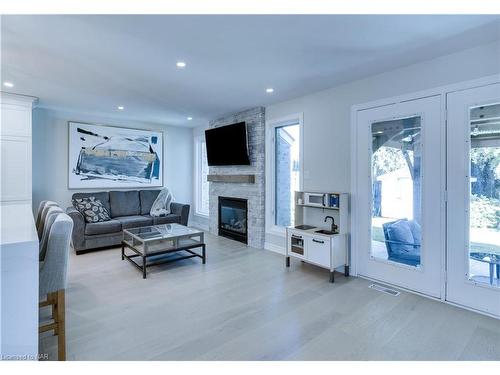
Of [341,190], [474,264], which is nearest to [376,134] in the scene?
[341,190]

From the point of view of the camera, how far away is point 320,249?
131 inches

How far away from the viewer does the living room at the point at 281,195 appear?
1960 millimetres

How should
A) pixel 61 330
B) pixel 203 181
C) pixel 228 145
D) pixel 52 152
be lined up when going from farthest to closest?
pixel 203 181
pixel 228 145
pixel 52 152
pixel 61 330

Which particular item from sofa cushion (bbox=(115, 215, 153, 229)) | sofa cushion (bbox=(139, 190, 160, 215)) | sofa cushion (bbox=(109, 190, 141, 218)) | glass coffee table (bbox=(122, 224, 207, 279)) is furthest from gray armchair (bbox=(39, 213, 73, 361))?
sofa cushion (bbox=(139, 190, 160, 215))

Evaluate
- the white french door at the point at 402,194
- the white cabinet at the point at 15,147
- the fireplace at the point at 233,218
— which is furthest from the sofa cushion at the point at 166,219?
the white french door at the point at 402,194

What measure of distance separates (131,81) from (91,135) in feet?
8.06

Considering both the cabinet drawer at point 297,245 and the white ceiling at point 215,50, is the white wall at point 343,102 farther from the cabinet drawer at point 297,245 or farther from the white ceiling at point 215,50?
the cabinet drawer at point 297,245

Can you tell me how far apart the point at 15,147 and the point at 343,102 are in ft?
16.0

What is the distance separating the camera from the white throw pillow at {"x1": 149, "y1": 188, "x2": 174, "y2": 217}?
5.19 metres

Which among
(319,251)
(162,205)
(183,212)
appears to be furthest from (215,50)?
(162,205)

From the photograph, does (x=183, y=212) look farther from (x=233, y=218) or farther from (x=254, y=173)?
(x=254, y=173)

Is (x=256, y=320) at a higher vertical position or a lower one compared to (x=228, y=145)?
lower

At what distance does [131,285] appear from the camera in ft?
9.98

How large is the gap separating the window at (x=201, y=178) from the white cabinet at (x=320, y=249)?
3.35 m
